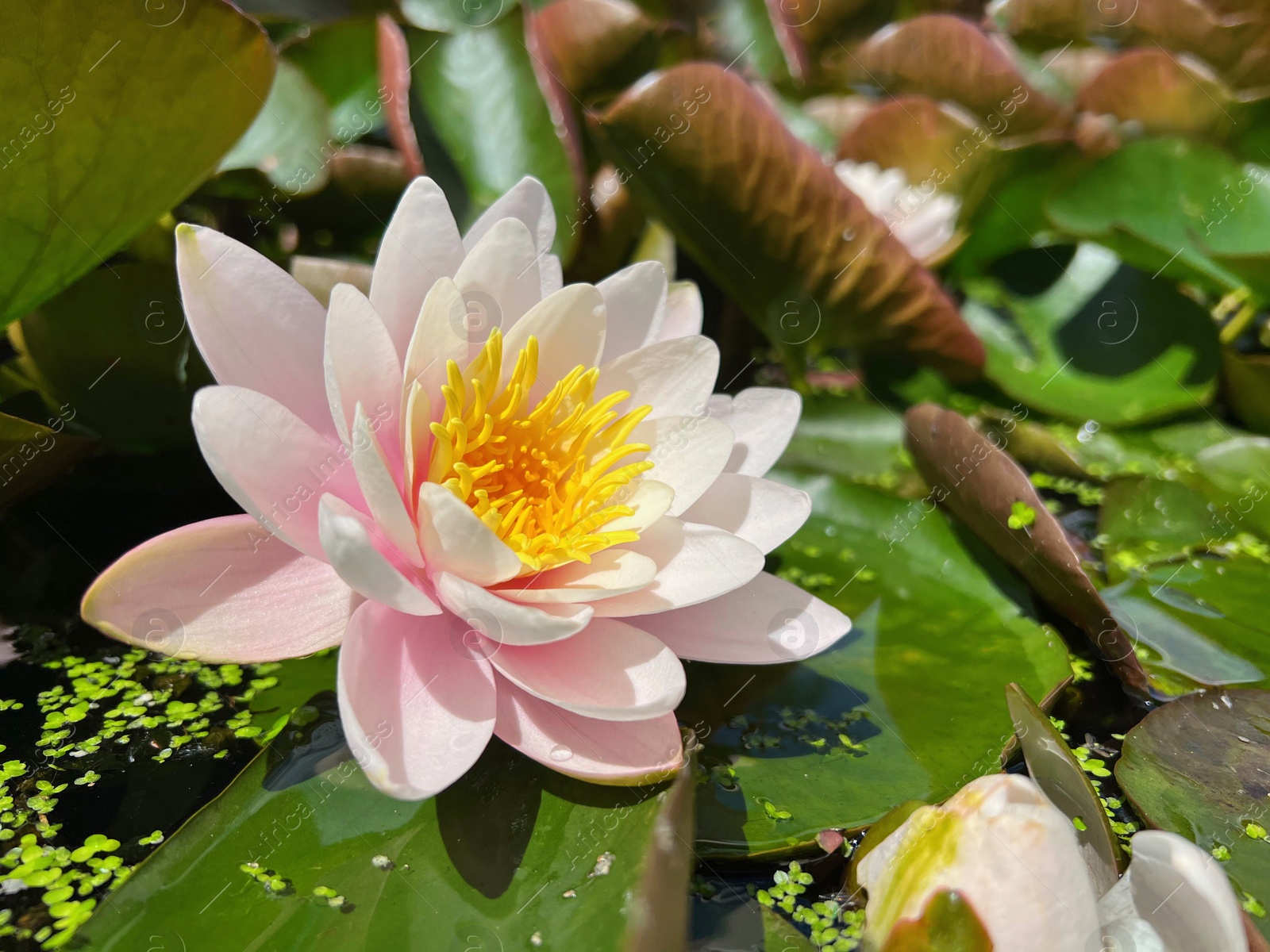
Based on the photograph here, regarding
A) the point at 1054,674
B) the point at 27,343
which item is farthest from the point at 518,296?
the point at 1054,674

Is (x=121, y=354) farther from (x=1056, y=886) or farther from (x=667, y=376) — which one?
(x=1056, y=886)

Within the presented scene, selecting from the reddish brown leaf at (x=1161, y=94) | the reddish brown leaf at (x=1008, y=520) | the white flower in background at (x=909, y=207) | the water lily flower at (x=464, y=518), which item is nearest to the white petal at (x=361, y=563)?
the water lily flower at (x=464, y=518)

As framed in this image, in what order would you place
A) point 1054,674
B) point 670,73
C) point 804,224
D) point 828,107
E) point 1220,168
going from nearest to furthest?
point 1054,674, point 670,73, point 804,224, point 1220,168, point 828,107

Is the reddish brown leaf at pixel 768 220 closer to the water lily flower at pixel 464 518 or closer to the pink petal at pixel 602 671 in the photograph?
the water lily flower at pixel 464 518

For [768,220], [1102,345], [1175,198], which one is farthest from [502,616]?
[1175,198]

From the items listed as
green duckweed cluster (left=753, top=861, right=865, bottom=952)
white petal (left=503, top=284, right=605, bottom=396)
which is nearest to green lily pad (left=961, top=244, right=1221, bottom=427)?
white petal (left=503, top=284, right=605, bottom=396)

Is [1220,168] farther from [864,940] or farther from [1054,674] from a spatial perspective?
[864,940]
